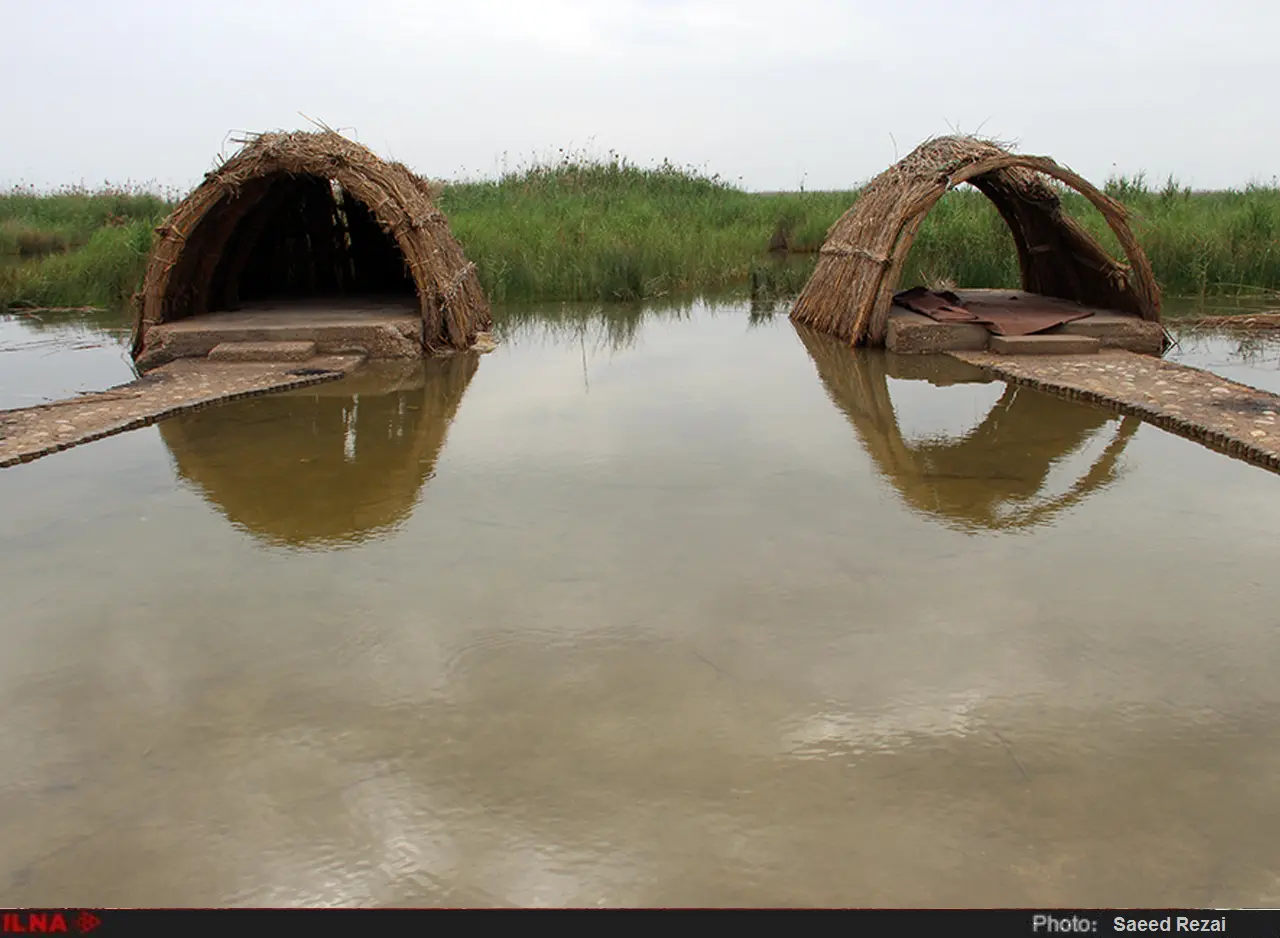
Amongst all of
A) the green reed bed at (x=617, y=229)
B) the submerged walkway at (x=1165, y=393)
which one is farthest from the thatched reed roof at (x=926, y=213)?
the green reed bed at (x=617, y=229)

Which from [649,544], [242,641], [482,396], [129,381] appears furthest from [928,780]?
[129,381]

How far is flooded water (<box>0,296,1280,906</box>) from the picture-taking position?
1.82m

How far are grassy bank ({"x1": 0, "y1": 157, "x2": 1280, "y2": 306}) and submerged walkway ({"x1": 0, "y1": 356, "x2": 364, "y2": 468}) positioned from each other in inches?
164

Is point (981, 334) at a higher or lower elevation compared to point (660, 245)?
lower

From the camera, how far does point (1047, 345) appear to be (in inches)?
271

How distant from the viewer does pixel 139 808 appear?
198 centimetres

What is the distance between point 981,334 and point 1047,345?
482 mm

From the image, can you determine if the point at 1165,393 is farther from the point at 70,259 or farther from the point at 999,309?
the point at 70,259
